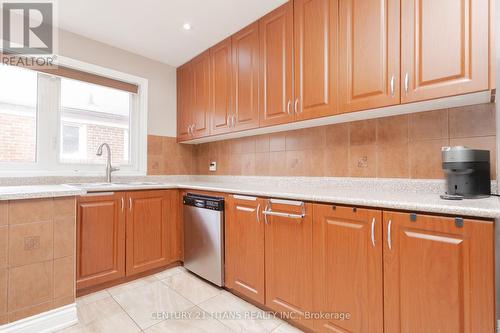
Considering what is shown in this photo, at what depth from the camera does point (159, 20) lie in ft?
7.00

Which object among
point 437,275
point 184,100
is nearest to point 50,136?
point 184,100

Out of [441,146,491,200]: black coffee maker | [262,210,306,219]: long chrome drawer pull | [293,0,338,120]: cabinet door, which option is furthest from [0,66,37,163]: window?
[441,146,491,200]: black coffee maker

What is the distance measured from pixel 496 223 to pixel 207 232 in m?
1.81

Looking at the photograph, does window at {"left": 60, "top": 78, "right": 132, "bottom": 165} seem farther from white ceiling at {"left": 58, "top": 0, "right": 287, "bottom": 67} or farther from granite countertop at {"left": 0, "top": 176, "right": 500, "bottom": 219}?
white ceiling at {"left": 58, "top": 0, "right": 287, "bottom": 67}

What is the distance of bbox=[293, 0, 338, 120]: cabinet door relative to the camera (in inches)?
64.1

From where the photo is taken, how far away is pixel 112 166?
2590 millimetres

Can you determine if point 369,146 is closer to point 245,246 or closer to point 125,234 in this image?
point 245,246

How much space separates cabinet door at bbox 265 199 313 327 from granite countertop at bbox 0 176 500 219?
0.11 m

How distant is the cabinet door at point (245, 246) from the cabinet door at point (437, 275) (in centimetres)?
81

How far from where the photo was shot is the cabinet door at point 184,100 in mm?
2908

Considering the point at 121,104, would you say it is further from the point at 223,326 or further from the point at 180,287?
the point at 223,326

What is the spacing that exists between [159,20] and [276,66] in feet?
3.72

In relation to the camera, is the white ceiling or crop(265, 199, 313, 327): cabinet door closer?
crop(265, 199, 313, 327): cabinet door

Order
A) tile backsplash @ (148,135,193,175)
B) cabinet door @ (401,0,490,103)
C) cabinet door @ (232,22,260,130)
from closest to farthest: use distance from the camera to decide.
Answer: cabinet door @ (401,0,490,103)
cabinet door @ (232,22,260,130)
tile backsplash @ (148,135,193,175)
